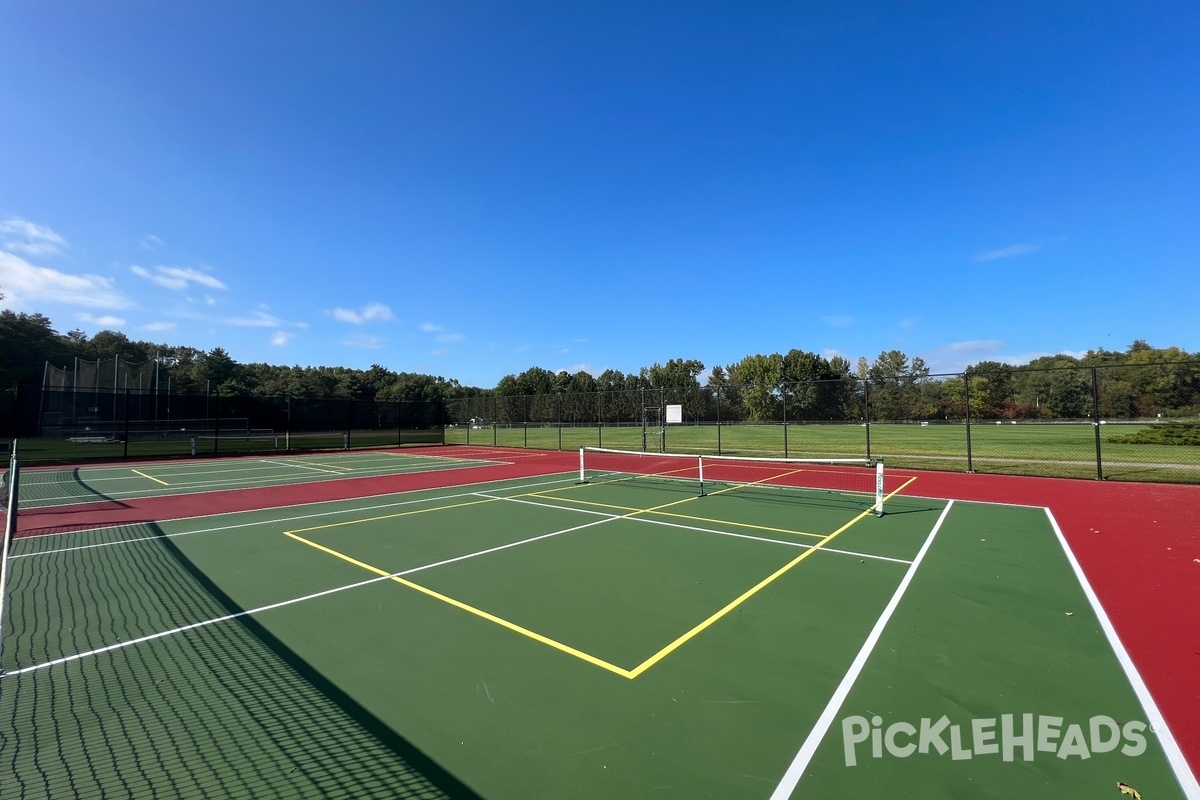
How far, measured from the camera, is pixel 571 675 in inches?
157

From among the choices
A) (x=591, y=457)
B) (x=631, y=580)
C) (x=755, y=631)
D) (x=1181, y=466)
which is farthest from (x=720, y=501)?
(x=1181, y=466)

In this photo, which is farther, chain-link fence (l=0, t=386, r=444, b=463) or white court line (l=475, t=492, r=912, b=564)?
chain-link fence (l=0, t=386, r=444, b=463)

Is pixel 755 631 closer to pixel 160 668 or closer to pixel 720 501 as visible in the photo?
pixel 160 668

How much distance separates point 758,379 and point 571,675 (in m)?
82.1

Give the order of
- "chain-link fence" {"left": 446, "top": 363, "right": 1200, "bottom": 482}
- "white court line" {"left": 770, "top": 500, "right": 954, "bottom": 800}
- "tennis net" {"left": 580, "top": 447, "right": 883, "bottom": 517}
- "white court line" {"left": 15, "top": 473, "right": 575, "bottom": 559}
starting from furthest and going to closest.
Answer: "chain-link fence" {"left": 446, "top": 363, "right": 1200, "bottom": 482} → "tennis net" {"left": 580, "top": 447, "right": 883, "bottom": 517} → "white court line" {"left": 15, "top": 473, "right": 575, "bottom": 559} → "white court line" {"left": 770, "top": 500, "right": 954, "bottom": 800}

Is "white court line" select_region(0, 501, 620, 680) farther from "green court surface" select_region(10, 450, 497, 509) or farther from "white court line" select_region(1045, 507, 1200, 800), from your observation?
"green court surface" select_region(10, 450, 497, 509)

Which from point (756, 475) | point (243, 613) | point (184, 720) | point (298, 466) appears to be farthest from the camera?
point (298, 466)

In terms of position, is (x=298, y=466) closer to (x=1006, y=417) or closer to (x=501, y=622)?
(x=501, y=622)

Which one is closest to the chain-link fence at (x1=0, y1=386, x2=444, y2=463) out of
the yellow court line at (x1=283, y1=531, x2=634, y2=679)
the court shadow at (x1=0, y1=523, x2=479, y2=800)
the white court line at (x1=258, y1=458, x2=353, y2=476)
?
the white court line at (x1=258, y1=458, x2=353, y2=476)

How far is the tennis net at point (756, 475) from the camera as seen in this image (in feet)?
40.7

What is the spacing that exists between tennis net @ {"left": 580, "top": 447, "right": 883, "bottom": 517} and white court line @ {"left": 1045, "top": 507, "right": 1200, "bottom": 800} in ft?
16.1

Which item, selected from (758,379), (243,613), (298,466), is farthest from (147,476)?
(758,379)

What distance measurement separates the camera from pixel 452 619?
16.7ft

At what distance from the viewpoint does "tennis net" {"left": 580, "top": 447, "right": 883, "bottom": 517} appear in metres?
12.4
